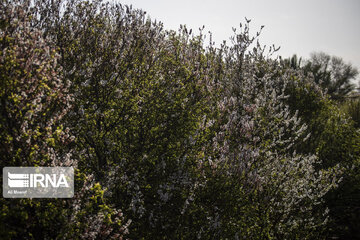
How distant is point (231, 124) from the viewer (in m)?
6.89

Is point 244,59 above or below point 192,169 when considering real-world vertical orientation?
above

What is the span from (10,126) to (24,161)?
537mm

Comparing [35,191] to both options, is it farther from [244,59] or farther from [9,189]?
[244,59]

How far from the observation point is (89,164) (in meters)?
6.95

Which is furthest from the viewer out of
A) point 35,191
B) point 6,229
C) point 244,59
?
point 244,59

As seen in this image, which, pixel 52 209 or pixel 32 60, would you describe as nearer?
pixel 52 209

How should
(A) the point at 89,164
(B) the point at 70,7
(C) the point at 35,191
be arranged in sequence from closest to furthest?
(C) the point at 35,191
(A) the point at 89,164
(B) the point at 70,7

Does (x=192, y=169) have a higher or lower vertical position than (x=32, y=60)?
lower

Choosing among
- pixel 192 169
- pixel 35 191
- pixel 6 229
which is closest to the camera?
pixel 6 229

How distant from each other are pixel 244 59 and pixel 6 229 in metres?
10.1

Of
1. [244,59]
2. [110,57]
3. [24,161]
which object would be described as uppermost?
[244,59]

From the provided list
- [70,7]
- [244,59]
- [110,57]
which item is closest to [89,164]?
[110,57]

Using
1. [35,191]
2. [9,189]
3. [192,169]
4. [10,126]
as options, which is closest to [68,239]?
[35,191]

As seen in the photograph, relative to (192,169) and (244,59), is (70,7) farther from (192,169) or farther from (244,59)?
(244,59)
